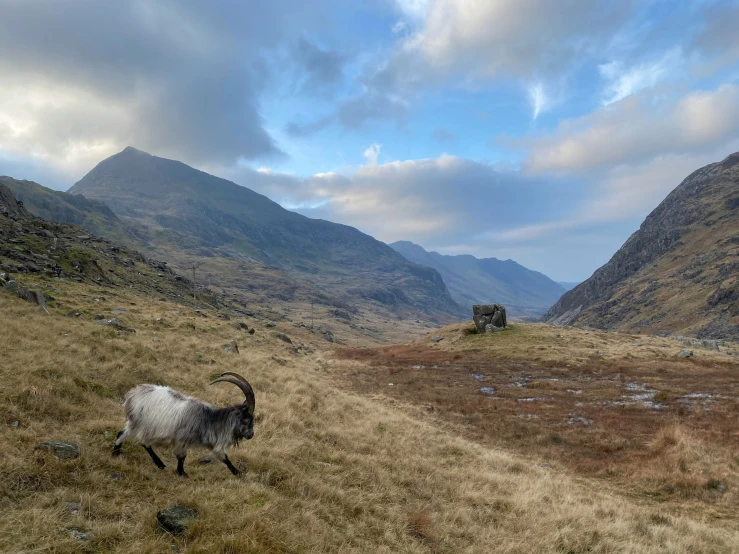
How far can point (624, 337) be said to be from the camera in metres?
59.6

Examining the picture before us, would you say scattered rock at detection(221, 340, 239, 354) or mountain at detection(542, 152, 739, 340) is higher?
mountain at detection(542, 152, 739, 340)

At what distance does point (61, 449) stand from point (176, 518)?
2.90m

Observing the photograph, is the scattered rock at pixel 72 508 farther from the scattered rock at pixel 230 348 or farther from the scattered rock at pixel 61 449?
the scattered rock at pixel 230 348

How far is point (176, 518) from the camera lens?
599cm

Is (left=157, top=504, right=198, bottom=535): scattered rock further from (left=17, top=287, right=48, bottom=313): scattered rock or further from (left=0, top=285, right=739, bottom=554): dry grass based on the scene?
(left=17, top=287, right=48, bottom=313): scattered rock

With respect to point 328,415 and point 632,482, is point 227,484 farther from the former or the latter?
point 632,482

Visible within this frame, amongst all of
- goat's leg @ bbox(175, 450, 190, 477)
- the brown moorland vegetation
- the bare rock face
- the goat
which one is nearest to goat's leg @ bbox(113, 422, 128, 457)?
the goat

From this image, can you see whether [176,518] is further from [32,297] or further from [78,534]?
[32,297]

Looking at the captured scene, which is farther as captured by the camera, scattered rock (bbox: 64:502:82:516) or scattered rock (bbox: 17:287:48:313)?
scattered rock (bbox: 17:287:48:313)

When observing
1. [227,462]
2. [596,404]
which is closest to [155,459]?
[227,462]

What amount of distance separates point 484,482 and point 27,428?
1140 centimetres

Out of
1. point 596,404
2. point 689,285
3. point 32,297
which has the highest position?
point 689,285

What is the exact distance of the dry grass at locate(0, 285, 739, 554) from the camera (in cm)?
589

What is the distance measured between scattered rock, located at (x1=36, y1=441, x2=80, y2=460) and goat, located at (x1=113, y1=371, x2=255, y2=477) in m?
0.64
